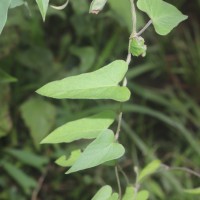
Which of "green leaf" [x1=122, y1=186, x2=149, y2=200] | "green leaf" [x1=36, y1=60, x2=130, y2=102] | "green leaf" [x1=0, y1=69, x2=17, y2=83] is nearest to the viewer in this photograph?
"green leaf" [x1=36, y1=60, x2=130, y2=102]

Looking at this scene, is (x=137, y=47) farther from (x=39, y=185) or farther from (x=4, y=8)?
(x=39, y=185)

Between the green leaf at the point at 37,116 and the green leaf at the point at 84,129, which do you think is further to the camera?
the green leaf at the point at 37,116

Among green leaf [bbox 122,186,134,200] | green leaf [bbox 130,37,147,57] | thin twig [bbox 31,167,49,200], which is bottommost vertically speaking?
thin twig [bbox 31,167,49,200]

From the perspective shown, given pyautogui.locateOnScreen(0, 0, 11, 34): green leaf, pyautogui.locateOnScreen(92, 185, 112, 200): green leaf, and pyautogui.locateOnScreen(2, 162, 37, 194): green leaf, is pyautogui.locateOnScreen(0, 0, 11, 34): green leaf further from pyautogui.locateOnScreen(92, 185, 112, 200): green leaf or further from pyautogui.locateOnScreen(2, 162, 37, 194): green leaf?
pyautogui.locateOnScreen(2, 162, 37, 194): green leaf

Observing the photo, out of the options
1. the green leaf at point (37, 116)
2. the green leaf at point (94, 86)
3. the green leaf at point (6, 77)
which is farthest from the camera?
the green leaf at point (37, 116)

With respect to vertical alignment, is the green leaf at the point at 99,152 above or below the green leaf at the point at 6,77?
above

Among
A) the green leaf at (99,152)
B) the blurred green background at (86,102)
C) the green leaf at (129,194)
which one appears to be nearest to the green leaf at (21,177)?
the blurred green background at (86,102)

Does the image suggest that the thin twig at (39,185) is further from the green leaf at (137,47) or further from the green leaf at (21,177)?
the green leaf at (137,47)

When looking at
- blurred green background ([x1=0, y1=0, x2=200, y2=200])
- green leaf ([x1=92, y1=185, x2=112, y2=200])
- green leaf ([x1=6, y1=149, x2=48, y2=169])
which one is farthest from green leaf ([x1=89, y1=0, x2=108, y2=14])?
green leaf ([x1=6, y1=149, x2=48, y2=169])
